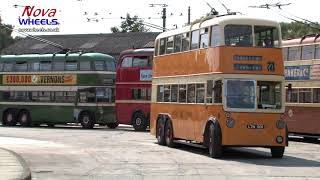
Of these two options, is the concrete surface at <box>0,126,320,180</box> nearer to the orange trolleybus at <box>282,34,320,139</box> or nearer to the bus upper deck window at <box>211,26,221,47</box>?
the orange trolleybus at <box>282,34,320,139</box>

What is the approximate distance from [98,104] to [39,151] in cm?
1736

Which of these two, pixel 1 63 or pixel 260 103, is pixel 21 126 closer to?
pixel 1 63

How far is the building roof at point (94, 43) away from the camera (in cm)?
7000

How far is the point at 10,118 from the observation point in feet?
134

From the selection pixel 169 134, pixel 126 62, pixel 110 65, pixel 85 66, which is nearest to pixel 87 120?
pixel 85 66

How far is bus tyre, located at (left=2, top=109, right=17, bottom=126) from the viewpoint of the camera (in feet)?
134

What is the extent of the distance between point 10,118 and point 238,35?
2452cm

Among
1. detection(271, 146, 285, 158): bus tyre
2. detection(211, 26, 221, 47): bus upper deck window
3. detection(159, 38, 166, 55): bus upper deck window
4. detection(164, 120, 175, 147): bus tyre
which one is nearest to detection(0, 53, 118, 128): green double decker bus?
detection(159, 38, 166, 55): bus upper deck window

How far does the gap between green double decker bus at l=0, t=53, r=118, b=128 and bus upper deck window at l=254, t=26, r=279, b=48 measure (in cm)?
1949

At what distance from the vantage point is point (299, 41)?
28.1m

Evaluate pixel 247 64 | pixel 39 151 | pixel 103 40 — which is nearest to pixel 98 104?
pixel 39 151

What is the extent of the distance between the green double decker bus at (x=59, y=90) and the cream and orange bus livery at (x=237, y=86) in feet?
56.9

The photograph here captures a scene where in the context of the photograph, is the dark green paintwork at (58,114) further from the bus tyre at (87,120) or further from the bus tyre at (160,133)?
the bus tyre at (160,133)

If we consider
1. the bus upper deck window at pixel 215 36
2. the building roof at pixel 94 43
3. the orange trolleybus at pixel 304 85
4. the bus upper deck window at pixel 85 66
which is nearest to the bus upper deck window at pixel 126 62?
the bus upper deck window at pixel 85 66
